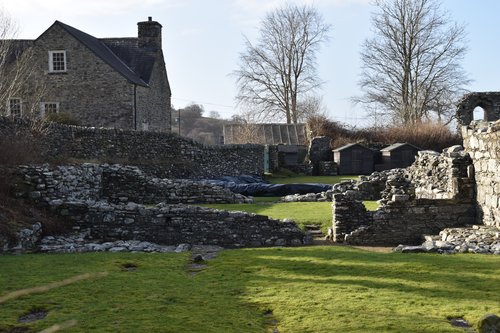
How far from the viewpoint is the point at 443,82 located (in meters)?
54.4

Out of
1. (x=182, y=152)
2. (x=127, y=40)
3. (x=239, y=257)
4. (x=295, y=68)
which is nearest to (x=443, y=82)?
(x=295, y=68)

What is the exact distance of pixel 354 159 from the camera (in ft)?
136

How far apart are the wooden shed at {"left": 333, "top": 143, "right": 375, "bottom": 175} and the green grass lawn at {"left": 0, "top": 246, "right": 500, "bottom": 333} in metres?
29.4

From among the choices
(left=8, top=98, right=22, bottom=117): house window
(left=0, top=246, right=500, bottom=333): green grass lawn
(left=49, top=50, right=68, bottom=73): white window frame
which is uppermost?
(left=49, top=50, right=68, bottom=73): white window frame

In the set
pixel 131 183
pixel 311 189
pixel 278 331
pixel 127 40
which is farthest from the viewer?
pixel 127 40

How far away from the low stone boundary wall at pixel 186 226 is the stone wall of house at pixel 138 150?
5.20 meters

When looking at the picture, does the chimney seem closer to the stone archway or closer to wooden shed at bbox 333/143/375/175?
wooden shed at bbox 333/143/375/175

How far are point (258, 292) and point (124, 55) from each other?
1341 inches

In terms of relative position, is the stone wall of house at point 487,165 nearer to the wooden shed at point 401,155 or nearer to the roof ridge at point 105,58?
the roof ridge at point 105,58

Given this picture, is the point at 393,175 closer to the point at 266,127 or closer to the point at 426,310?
the point at 426,310

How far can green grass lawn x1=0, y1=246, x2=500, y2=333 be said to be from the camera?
7.30 meters

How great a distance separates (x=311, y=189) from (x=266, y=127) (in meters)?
26.1

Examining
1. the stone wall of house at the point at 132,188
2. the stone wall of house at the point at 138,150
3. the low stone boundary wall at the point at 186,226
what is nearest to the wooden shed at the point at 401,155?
the stone wall of house at the point at 138,150

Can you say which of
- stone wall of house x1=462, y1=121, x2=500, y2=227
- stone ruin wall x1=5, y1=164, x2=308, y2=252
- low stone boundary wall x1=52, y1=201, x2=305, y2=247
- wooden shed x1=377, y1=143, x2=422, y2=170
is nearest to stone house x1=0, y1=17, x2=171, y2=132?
wooden shed x1=377, y1=143, x2=422, y2=170
